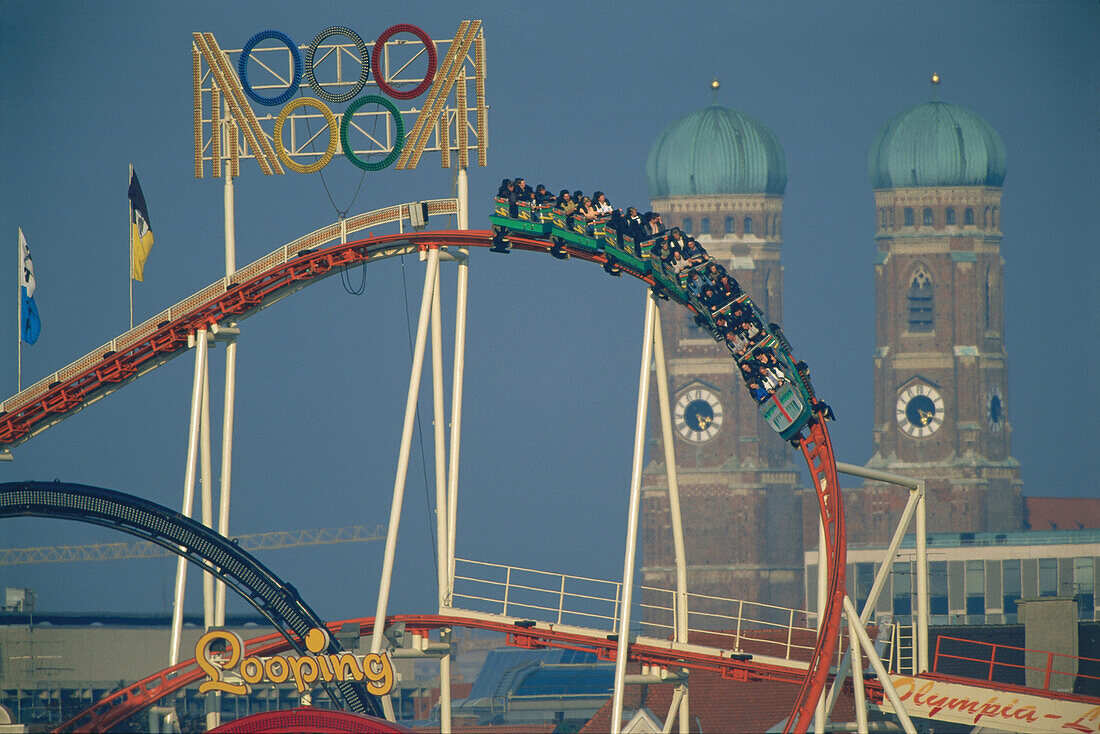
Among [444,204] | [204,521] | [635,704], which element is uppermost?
[444,204]

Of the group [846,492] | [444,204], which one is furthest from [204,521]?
[846,492]

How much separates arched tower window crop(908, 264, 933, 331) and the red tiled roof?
597 inches

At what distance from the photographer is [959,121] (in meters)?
163

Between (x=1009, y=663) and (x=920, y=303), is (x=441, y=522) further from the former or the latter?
(x=920, y=303)

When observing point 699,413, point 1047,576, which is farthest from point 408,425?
point 699,413

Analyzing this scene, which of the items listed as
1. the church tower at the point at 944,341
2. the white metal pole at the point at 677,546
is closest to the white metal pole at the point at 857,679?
the white metal pole at the point at 677,546

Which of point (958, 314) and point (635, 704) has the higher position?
point (958, 314)

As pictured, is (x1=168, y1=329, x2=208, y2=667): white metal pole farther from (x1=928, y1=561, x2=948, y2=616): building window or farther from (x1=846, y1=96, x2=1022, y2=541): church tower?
(x1=846, y1=96, x2=1022, y2=541): church tower

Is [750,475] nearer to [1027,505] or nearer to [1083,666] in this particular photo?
[1027,505]

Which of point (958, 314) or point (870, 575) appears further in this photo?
point (958, 314)

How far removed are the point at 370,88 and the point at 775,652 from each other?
2034 cm

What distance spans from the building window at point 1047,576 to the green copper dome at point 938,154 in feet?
157

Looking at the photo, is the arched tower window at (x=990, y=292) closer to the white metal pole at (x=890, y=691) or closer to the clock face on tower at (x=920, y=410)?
the clock face on tower at (x=920, y=410)

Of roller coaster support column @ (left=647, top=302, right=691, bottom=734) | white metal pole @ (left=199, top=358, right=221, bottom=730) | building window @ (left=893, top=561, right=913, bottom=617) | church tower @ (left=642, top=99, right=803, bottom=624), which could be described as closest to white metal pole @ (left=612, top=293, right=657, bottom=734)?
roller coaster support column @ (left=647, top=302, right=691, bottom=734)
